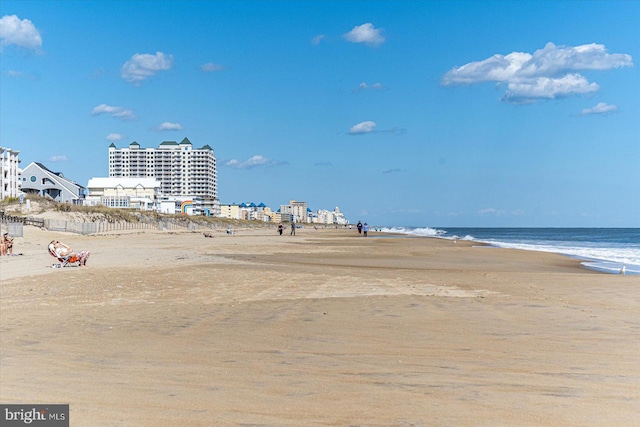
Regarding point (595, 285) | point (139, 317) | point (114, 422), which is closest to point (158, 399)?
point (114, 422)

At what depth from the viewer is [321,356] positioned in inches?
260

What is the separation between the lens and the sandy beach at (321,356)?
4660 mm

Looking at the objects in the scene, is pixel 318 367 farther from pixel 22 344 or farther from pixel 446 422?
pixel 22 344

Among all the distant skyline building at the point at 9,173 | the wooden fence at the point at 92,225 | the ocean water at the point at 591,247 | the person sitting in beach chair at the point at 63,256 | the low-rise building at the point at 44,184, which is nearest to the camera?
the person sitting in beach chair at the point at 63,256

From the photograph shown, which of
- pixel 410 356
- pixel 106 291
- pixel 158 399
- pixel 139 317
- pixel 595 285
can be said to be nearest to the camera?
pixel 158 399

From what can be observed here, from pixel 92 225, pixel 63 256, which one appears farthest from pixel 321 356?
pixel 92 225

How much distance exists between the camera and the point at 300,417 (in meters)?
4.50

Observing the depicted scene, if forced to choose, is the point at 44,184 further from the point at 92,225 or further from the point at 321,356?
the point at 321,356

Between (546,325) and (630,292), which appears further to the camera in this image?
(630,292)

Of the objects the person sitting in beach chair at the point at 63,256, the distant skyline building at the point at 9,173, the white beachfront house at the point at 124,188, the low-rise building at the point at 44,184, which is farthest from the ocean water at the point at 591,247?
the white beachfront house at the point at 124,188

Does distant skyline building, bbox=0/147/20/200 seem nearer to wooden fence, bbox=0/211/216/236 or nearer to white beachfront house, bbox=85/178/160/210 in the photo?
wooden fence, bbox=0/211/216/236

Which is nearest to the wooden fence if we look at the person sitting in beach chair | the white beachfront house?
the person sitting in beach chair

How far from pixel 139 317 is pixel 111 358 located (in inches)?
116

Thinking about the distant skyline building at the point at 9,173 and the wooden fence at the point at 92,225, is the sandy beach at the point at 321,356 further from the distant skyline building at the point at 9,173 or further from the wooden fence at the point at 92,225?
the distant skyline building at the point at 9,173
